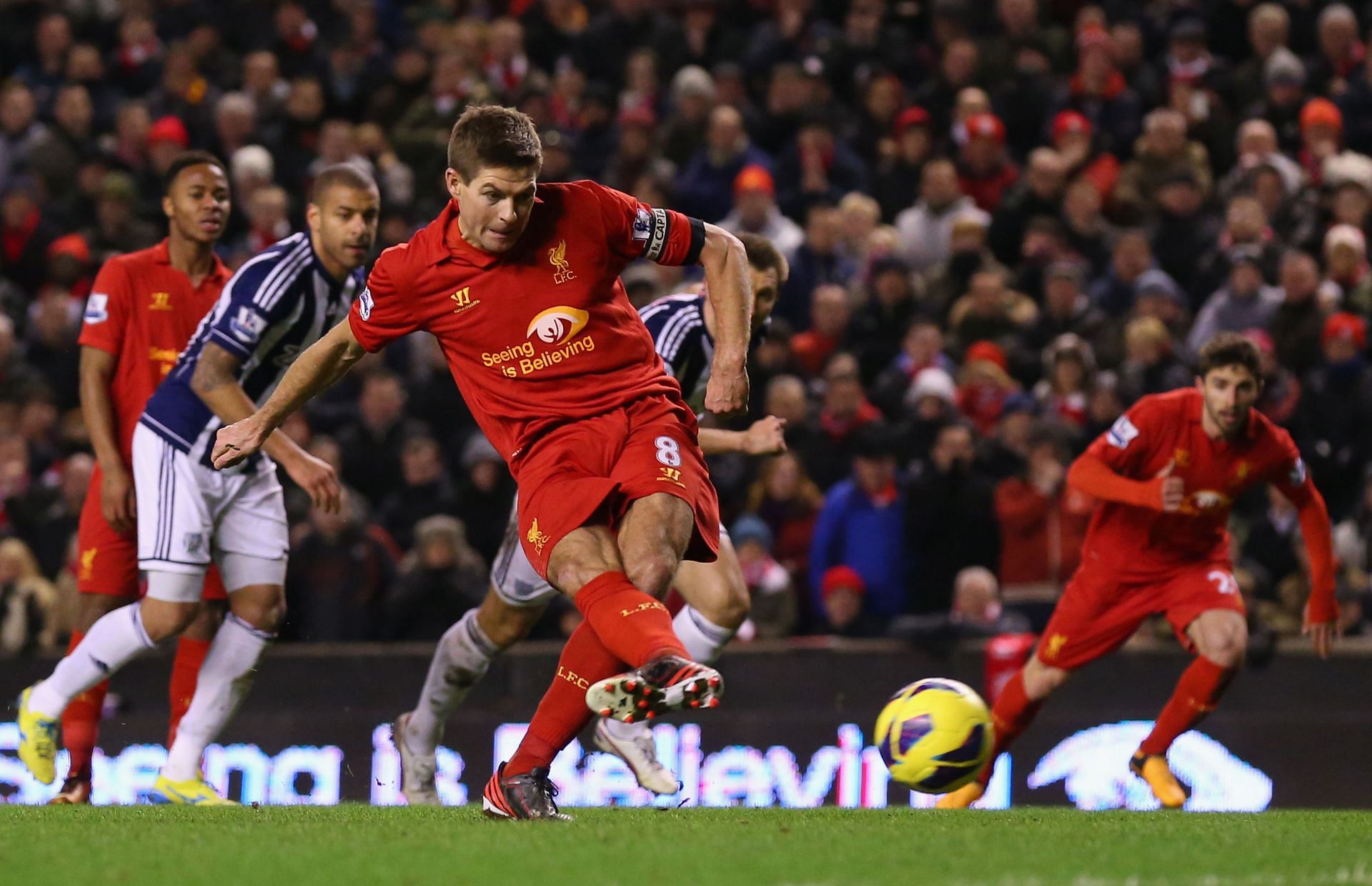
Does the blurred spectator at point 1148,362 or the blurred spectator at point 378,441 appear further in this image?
the blurred spectator at point 378,441

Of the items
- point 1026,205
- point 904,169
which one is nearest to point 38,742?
point 1026,205

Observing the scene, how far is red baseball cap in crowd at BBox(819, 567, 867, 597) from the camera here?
11.2m

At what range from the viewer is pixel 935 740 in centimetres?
746

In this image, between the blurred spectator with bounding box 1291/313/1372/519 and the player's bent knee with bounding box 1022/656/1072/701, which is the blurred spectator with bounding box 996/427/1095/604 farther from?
the player's bent knee with bounding box 1022/656/1072/701

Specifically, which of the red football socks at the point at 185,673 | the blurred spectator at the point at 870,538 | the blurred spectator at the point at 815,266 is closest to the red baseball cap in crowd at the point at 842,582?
the blurred spectator at the point at 870,538

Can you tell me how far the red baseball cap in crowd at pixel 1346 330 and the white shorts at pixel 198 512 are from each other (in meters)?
6.89

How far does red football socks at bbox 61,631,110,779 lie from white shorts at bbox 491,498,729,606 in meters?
1.77

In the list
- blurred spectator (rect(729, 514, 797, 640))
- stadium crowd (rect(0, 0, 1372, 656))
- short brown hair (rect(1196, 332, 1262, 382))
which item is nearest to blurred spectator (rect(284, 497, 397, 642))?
stadium crowd (rect(0, 0, 1372, 656))

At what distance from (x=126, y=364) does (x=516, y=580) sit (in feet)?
6.25

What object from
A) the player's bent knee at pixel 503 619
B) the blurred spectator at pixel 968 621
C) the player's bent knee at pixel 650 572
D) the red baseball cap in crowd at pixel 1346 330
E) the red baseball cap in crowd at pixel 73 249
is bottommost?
the blurred spectator at pixel 968 621

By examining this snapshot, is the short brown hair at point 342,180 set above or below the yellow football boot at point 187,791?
above

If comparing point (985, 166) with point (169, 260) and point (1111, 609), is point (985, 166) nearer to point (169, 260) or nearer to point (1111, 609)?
point (1111, 609)

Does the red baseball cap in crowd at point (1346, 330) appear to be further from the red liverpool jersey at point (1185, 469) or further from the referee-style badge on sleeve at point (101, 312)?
the referee-style badge on sleeve at point (101, 312)

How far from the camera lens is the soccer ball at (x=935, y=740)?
7.46 meters
